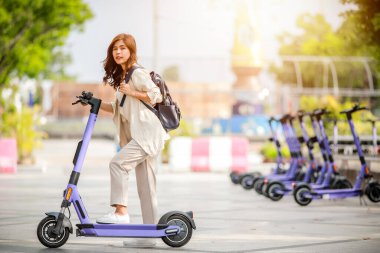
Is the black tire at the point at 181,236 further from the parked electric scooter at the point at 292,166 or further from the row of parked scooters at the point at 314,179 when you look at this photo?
the parked electric scooter at the point at 292,166

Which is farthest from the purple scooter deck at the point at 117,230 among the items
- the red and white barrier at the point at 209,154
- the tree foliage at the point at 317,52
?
the tree foliage at the point at 317,52

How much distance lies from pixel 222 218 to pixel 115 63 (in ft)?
13.7

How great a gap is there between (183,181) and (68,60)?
118m

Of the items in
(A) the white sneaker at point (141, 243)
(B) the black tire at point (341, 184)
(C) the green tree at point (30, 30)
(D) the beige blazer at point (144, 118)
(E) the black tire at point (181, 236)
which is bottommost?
(A) the white sneaker at point (141, 243)

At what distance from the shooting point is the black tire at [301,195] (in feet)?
47.9

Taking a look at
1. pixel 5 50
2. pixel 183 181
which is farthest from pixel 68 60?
pixel 183 181

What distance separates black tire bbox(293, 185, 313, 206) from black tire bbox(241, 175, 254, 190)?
13.2ft

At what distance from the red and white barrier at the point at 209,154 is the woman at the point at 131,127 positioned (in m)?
18.2

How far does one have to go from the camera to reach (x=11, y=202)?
1500cm

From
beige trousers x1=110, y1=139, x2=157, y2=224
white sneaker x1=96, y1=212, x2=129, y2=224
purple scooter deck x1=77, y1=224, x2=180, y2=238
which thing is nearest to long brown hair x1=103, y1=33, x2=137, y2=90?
beige trousers x1=110, y1=139, x2=157, y2=224

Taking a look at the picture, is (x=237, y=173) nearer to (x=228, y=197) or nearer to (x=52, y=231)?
(x=228, y=197)

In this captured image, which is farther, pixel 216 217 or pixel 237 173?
pixel 237 173

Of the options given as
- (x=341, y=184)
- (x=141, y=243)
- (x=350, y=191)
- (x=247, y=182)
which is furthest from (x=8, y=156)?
(x=141, y=243)

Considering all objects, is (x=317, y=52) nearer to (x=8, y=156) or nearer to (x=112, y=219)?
(x=8, y=156)
